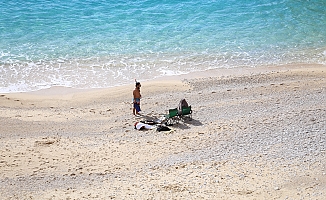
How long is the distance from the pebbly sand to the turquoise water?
231cm

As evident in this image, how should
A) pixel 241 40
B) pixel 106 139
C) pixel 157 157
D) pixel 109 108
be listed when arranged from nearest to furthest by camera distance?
pixel 157 157 → pixel 106 139 → pixel 109 108 → pixel 241 40

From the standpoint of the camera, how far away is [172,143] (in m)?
11.7

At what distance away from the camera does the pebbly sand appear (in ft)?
A: 31.6

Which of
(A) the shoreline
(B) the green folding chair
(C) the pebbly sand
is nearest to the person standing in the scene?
(C) the pebbly sand

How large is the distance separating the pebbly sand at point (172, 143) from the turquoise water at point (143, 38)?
2.31 meters

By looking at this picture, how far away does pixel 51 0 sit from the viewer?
28641 millimetres

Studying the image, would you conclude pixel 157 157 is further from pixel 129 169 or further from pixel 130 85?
pixel 130 85

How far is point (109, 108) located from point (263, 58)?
9146 millimetres

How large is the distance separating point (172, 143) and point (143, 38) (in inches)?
467

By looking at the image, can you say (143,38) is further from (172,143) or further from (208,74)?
(172,143)

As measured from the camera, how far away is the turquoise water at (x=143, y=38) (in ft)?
61.6

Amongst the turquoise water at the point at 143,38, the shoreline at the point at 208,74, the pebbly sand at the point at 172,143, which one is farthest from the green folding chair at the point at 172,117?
the turquoise water at the point at 143,38

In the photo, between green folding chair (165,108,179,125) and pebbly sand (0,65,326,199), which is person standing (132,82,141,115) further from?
green folding chair (165,108,179,125)

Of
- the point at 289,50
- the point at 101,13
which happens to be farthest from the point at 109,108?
Result: the point at 101,13
